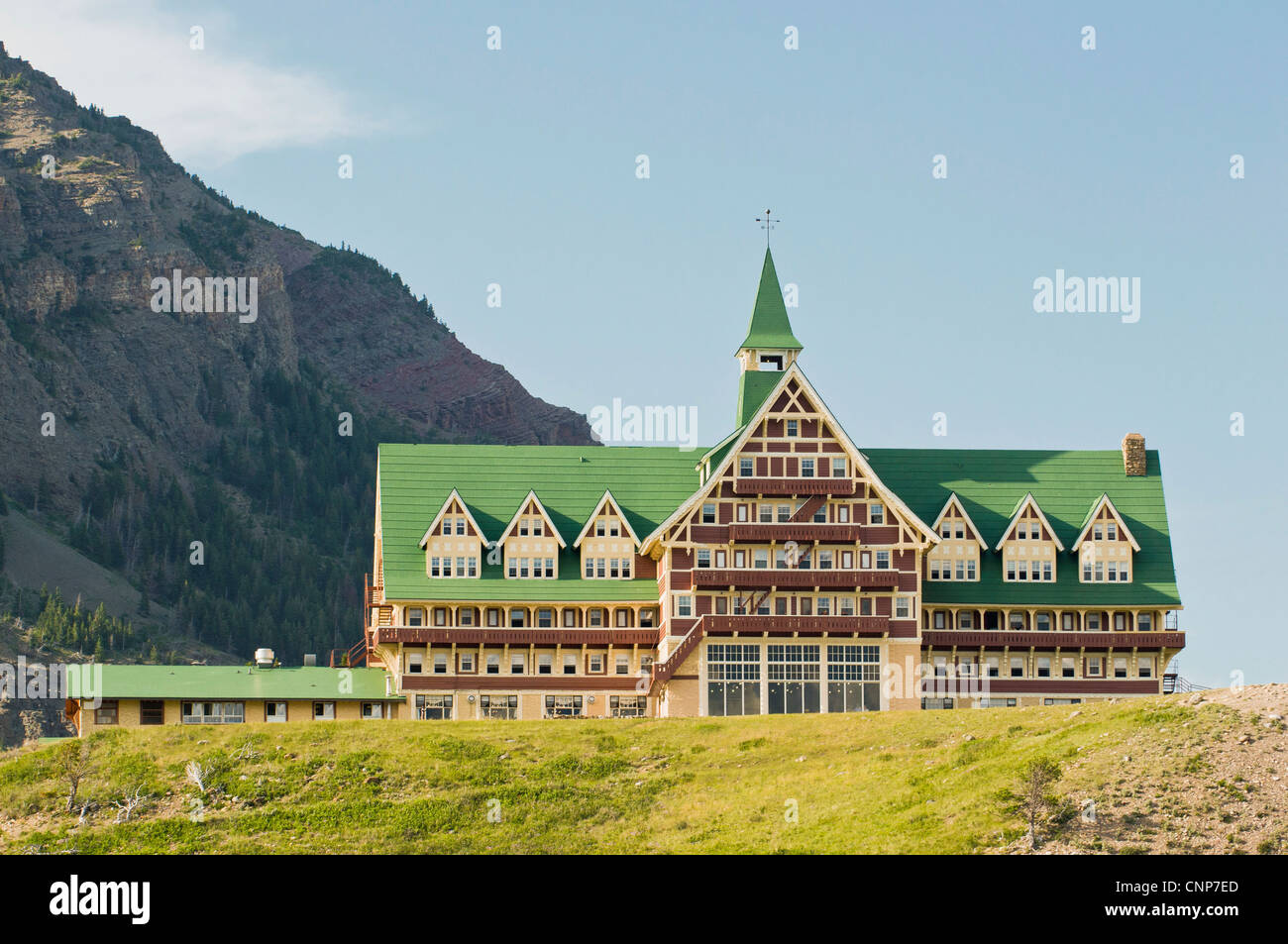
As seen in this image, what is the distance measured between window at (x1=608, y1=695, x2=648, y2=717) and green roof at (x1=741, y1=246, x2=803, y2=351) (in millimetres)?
22631

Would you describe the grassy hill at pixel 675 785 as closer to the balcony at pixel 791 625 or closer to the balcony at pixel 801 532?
the balcony at pixel 791 625

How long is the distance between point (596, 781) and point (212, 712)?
86.9 ft

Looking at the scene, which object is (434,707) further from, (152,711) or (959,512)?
(959,512)

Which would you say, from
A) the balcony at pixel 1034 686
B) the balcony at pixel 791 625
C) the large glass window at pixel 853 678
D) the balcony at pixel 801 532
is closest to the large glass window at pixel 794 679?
the large glass window at pixel 853 678

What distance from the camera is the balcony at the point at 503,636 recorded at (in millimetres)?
115625

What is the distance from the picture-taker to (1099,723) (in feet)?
289

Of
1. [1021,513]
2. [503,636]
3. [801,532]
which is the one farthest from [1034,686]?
[503,636]

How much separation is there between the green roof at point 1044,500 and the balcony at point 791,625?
23.1 feet

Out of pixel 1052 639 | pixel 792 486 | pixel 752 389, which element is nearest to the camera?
pixel 792 486

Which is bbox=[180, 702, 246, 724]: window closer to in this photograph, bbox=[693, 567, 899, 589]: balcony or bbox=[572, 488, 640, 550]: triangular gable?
bbox=[572, 488, 640, 550]: triangular gable

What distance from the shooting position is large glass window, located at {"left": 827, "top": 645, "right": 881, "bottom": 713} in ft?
370

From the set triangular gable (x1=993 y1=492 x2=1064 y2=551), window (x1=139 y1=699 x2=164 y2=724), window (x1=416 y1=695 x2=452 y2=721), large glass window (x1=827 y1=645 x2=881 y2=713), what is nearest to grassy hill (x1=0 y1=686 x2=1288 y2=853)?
window (x1=139 y1=699 x2=164 y2=724)

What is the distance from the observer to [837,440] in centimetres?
11538
